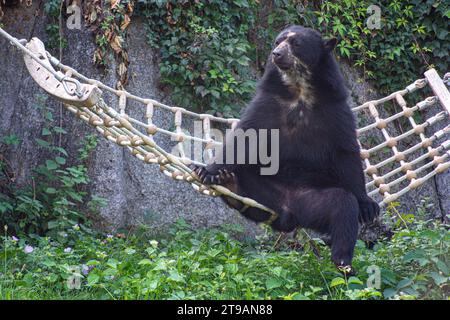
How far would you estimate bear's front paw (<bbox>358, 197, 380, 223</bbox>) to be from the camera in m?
4.86

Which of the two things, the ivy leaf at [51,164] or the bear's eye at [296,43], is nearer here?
the bear's eye at [296,43]

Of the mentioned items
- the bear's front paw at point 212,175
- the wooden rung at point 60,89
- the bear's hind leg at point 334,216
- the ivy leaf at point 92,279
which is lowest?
the ivy leaf at point 92,279

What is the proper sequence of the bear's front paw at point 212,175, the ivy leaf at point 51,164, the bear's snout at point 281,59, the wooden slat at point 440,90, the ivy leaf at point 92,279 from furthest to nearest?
1. the ivy leaf at point 51,164
2. the wooden slat at point 440,90
3. the bear's snout at point 281,59
4. the bear's front paw at point 212,175
5. the ivy leaf at point 92,279

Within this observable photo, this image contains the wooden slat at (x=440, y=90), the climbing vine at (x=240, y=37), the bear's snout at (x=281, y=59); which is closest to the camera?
the bear's snout at (x=281, y=59)

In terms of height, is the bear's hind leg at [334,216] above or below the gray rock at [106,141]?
below

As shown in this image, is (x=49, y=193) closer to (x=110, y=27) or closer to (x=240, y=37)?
(x=110, y=27)

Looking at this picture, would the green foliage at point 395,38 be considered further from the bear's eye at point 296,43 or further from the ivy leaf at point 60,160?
the ivy leaf at point 60,160

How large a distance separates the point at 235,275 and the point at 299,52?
5.27ft

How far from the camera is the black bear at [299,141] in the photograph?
16.1ft

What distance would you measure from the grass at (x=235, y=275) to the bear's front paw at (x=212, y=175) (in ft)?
1.48

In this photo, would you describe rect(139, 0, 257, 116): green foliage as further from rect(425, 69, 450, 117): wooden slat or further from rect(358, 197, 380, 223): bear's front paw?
rect(358, 197, 380, 223): bear's front paw


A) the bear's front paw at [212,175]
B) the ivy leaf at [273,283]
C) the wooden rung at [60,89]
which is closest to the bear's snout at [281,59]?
the bear's front paw at [212,175]

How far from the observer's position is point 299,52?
5.15 metres

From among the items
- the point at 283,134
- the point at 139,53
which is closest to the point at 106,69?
the point at 139,53
